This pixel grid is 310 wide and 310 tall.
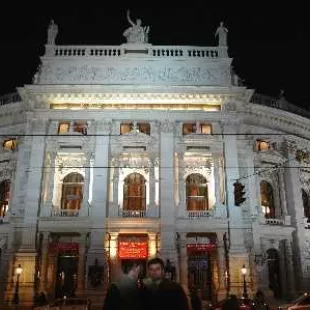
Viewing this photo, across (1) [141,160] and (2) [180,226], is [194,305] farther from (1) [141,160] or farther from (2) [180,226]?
(1) [141,160]

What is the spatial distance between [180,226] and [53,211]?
8149 mm

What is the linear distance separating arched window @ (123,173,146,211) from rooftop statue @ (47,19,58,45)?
11.4 metres

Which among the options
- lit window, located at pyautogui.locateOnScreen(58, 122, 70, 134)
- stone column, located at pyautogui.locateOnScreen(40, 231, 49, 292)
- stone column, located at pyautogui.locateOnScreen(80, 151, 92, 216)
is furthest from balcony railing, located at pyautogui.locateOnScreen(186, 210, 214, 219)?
lit window, located at pyautogui.locateOnScreen(58, 122, 70, 134)

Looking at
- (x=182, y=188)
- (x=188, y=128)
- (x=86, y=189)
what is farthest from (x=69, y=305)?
(x=188, y=128)

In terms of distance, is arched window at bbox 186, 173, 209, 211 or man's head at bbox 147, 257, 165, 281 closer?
man's head at bbox 147, 257, 165, 281

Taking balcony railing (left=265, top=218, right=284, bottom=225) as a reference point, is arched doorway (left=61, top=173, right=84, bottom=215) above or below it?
above

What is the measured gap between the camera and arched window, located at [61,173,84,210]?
2941 centimetres

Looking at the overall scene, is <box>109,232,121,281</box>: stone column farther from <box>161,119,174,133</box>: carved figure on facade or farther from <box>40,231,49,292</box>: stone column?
<box>161,119,174,133</box>: carved figure on facade

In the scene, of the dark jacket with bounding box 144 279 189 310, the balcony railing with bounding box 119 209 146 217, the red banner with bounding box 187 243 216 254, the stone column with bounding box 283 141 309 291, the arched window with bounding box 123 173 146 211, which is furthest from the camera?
the stone column with bounding box 283 141 309 291

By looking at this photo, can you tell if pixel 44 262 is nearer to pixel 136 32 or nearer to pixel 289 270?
pixel 289 270

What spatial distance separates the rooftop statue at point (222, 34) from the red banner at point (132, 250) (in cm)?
1549

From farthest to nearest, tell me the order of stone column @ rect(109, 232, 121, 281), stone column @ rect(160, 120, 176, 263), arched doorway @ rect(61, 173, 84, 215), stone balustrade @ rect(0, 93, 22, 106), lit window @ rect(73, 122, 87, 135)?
stone balustrade @ rect(0, 93, 22, 106) < lit window @ rect(73, 122, 87, 135) < arched doorway @ rect(61, 173, 84, 215) < stone column @ rect(160, 120, 176, 263) < stone column @ rect(109, 232, 121, 281)

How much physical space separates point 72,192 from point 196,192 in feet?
27.4

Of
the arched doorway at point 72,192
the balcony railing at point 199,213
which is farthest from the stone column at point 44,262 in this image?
the balcony railing at point 199,213
